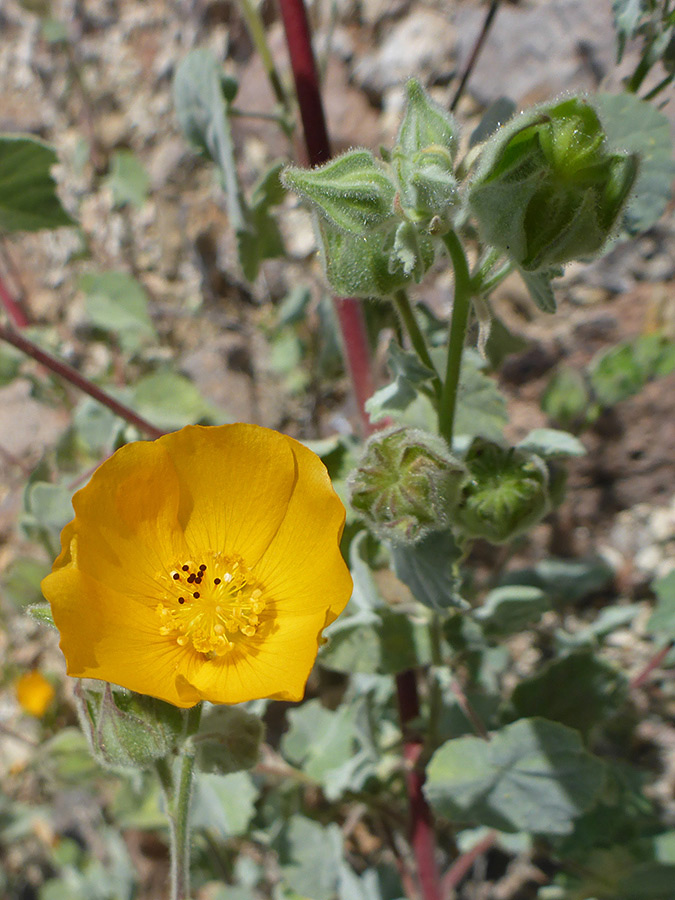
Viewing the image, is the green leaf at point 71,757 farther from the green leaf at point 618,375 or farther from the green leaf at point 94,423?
the green leaf at point 618,375

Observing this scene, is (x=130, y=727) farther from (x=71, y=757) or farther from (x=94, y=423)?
(x=71, y=757)

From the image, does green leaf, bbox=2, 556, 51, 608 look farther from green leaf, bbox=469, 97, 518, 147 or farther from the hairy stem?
green leaf, bbox=469, 97, 518, 147

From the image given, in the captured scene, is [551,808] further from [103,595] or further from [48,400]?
[48,400]

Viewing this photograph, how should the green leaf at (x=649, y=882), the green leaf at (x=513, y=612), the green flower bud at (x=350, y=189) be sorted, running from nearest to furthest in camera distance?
1. the green flower bud at (x=350, y=189)
2. the green leaf at (x=513, y=612)
3. the green leaf at (x=649, y=882)

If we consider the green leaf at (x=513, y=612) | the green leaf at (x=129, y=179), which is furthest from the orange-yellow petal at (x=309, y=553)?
the green leaf at (x=129, y=179)

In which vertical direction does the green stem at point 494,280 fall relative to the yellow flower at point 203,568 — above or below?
above

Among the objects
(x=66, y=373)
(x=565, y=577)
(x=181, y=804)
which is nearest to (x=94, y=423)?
(x=66, y=373)

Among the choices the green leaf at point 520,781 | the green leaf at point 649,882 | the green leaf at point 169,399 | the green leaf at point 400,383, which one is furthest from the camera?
the green leaf at point 169,399

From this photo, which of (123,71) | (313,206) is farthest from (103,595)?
(123,71)
